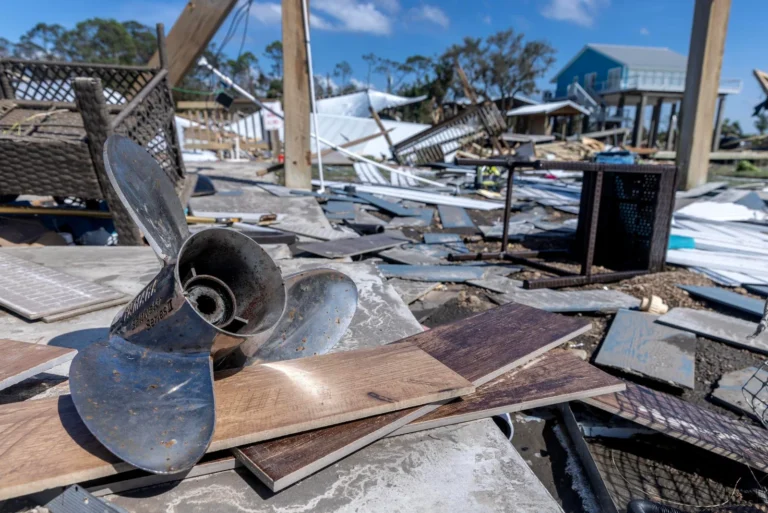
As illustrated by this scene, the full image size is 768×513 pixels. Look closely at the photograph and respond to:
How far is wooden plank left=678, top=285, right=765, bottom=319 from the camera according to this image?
3671 millimetres

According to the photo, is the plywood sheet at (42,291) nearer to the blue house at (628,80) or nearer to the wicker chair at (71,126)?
the wicker chair at (71,126)

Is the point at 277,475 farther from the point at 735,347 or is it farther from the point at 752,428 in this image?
the point at 735,347

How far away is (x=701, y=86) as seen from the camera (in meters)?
9.41

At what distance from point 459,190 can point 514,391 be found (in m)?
9.11

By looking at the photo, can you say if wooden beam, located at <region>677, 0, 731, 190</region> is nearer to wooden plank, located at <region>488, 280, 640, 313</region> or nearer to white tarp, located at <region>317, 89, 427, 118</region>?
wooden plank, located at <region>488, 280, 640, 313</region>

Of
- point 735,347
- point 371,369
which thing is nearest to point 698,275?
point 735,347

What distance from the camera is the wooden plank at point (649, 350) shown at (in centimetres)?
275

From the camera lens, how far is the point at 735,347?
10.4ft

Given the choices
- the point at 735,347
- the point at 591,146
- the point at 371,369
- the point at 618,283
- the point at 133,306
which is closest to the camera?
the point at 133,306

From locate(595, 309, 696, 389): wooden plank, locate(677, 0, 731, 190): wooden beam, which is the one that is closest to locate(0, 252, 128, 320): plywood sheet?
locate(595, 309, 696, 389): wooden plank

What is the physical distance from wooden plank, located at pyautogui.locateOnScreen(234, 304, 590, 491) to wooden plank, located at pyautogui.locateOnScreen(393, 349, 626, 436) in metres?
0.04

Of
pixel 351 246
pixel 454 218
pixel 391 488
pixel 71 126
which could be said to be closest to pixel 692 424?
pixel 391 488

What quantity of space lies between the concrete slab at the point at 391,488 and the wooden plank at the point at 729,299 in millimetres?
3194

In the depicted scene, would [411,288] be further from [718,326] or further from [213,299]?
[213,299]
